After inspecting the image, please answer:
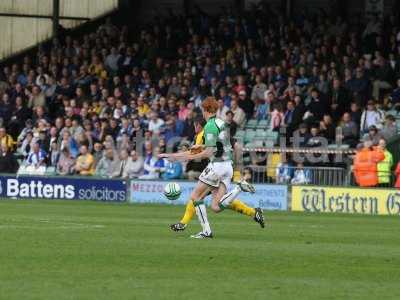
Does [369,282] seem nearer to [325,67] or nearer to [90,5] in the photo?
[325,67]

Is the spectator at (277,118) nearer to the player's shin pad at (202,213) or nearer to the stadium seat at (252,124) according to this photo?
the stadium seat at (252,124)

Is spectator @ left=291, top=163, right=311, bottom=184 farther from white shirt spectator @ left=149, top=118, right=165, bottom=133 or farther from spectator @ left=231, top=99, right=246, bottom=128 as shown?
white shirt spectator @ left=149, top=118, right=165, bottom=133

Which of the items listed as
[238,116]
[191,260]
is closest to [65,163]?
[238,116]

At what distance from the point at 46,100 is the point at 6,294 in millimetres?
28692

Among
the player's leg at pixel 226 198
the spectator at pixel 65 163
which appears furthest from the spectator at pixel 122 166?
the player's leg at pixel 226 198

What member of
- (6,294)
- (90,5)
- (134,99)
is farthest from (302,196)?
(6,294)

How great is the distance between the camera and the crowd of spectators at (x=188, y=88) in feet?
105

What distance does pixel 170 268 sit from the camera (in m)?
13.0

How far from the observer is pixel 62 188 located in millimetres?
34062

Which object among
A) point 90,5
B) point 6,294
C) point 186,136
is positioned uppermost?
point 90,5

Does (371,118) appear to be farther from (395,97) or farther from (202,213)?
(202,213)

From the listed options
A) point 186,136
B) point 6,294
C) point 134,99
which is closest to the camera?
point 6,294

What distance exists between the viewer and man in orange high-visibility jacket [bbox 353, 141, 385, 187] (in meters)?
29.2

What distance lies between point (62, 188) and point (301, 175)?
289 inches
